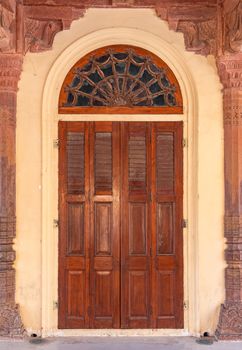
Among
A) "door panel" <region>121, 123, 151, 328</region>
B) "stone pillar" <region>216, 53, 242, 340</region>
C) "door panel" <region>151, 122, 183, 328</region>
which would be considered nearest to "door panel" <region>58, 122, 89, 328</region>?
"door panel" <region>121, 123, 151, 328</region>

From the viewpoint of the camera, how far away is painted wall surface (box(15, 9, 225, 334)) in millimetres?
5508

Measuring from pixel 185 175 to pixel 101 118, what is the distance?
110cm

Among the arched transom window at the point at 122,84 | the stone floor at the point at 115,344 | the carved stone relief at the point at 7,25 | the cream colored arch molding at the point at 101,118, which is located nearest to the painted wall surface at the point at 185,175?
the cream colored arch molding at the point at 101,118

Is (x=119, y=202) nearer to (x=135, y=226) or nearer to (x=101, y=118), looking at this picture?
(x=135, y=226)

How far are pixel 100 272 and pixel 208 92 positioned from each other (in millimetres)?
2264

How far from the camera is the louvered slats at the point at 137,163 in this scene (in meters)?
5.64

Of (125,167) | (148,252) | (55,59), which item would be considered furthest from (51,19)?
(148,252)

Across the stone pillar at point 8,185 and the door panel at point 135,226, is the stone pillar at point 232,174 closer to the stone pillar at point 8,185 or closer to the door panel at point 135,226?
the door panel at point 135,226

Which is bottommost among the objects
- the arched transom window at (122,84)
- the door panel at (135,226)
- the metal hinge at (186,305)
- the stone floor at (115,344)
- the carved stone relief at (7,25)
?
the stone floor at (115,344)

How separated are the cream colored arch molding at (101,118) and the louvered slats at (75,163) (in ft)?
0.50

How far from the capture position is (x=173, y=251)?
5617 mm

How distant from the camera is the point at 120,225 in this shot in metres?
5.62

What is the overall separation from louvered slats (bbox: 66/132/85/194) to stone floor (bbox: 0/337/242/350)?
5.12 ft

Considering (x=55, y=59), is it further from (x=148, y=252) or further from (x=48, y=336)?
(x=48, y=336)
